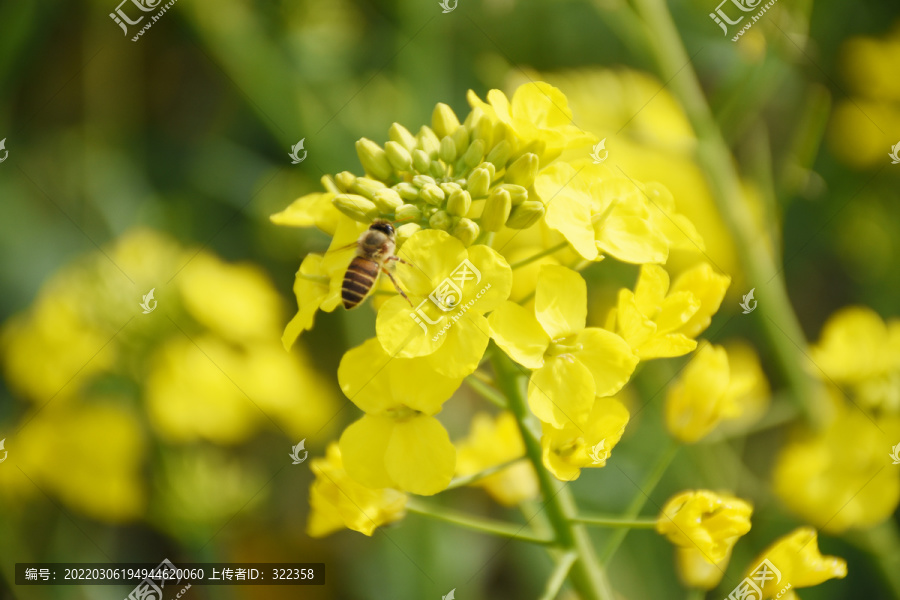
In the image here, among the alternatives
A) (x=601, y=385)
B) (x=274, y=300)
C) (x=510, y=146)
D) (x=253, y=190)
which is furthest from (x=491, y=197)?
(x=253, y=190)

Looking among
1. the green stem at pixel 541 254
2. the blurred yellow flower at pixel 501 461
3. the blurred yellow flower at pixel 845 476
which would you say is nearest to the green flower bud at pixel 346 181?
the green stem at pixel 541 254

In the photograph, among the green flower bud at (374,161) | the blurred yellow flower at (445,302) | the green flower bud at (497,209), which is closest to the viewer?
the blurred yellow flower at (445,302)

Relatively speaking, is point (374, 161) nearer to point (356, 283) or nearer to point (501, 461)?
point (356, 283)

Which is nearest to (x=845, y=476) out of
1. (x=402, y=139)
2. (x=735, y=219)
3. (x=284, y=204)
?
(x=735, y=219)

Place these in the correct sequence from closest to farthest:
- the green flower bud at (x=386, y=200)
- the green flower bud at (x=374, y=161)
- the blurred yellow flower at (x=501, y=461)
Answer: the green flower bud at (x=386, y=200), the green flower bud at (x=374, y=161), the blurred yellow flower at (x=501, y=461)

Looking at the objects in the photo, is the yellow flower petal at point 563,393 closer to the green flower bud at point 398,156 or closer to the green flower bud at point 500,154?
the green flower bud at point 500,154

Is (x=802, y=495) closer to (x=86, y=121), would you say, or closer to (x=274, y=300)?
(x=274, y=300)

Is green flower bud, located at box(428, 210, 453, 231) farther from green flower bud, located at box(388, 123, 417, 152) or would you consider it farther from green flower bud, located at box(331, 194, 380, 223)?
green flower bud, located at box(388, 123, 417, 152)
